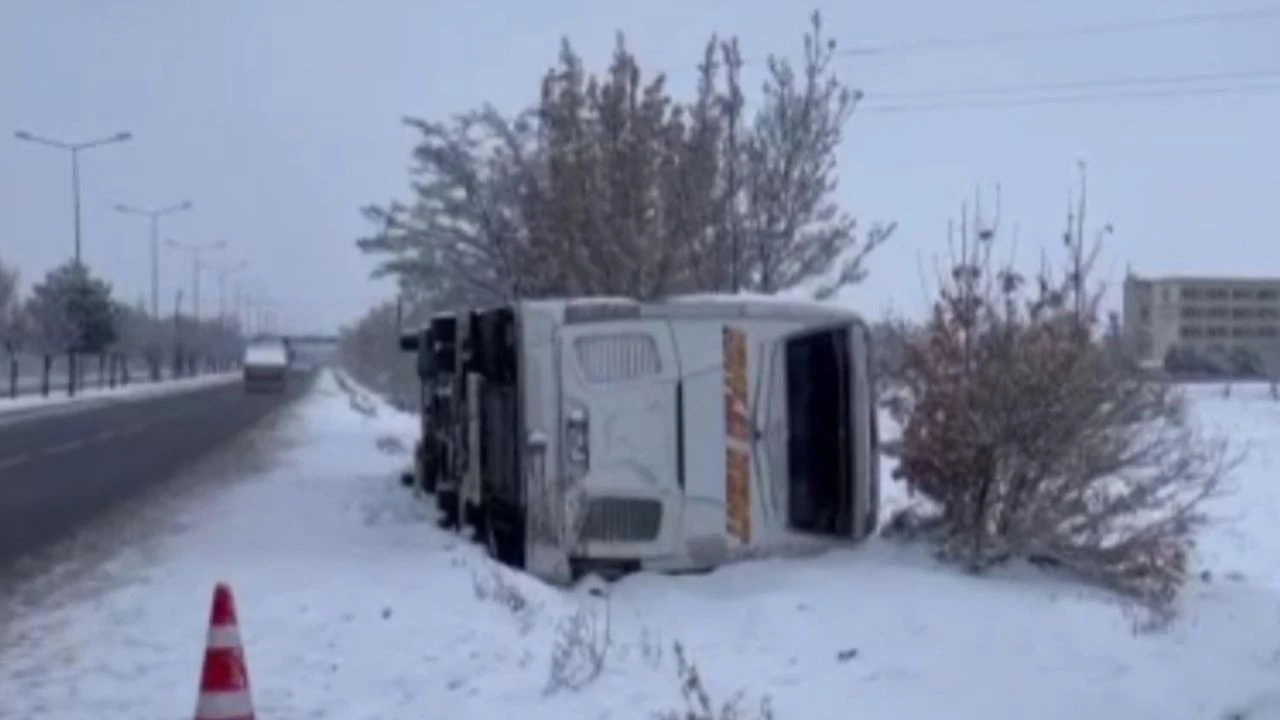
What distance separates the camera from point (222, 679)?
7.32m

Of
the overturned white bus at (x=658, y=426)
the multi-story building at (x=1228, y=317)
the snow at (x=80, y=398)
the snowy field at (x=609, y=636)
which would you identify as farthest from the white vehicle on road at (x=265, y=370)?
the overturned white bus at (x=658, y=426)

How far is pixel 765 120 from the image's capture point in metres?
25.0

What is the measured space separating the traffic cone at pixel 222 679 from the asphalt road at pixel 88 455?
30.9ft

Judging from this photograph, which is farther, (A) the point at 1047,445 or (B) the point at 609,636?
(A) the point at 1047,445

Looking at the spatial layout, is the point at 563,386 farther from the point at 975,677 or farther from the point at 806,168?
the point at 806,168

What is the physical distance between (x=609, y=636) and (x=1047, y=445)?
4848 mm

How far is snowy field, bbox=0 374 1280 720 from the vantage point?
32.2 feet

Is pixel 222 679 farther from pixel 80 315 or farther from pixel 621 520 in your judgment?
pixel 80 315

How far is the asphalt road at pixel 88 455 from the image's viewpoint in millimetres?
20375

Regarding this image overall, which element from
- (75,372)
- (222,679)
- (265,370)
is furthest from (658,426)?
(265,370)

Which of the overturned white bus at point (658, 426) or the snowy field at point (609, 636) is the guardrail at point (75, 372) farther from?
the overturned white bus at point (658, 426)

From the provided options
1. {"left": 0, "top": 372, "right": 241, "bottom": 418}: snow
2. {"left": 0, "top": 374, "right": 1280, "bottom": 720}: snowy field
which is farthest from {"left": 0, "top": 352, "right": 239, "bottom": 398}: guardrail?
{"left": 0, "top": 374, "right": 1280, "bottom": 720}: snowy field

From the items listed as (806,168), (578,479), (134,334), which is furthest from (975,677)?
(134,334)

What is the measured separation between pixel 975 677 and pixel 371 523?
866 centimetres
